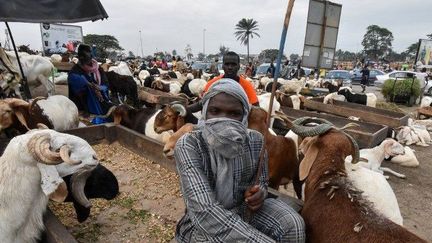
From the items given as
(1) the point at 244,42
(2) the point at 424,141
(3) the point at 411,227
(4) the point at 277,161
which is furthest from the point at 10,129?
(1) the point at 244,42

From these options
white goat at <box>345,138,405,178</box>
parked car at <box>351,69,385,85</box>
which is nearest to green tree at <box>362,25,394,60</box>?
parked car at <box>351,69,385,85</box>

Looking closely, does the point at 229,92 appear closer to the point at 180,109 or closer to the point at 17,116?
the point at 180,109

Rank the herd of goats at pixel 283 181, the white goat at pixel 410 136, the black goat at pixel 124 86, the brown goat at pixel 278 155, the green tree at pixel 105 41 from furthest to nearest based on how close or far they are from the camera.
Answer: the green tree at pixel 105 41 → the black goat at pixel 124 86 → the white goat at pixel 410 136 → the brown goat at pixel 278 155 → the herd of goats at pixel 283 181

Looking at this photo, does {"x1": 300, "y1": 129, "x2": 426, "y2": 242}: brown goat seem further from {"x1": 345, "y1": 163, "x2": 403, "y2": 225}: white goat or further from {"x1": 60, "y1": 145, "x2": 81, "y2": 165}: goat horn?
{"x1": 60, "y1": 145, "x2": 81, "y2": 165}: goat horn

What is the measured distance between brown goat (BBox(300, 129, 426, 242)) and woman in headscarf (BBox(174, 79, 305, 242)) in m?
0.28

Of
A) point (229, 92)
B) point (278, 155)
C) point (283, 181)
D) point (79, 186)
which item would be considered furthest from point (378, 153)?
point (79, 186)

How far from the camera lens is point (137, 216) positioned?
366 cm

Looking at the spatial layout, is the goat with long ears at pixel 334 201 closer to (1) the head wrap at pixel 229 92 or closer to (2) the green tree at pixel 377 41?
(1) the head wrap at pixel 229 92

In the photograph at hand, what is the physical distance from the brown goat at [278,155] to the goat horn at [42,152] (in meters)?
2.42

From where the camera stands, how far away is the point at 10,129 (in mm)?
5168

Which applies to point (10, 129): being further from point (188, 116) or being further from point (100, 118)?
point (188, 116)

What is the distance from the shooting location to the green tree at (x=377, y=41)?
83875mm

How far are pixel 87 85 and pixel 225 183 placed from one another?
5.76 metres

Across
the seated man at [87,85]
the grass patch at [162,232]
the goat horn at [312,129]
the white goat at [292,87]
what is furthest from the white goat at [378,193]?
the white goat at [292,87]
